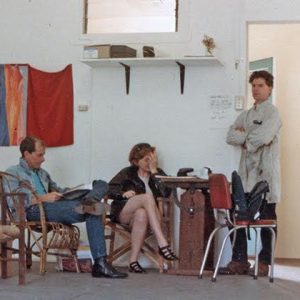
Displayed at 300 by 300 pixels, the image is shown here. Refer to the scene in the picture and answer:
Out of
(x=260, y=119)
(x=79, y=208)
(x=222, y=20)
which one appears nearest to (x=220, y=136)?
(x=260, y=119)

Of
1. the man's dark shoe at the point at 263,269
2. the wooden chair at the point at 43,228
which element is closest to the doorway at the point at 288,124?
the man's dark shoe at the point at 263,269

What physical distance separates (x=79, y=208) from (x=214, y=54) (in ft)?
6.20

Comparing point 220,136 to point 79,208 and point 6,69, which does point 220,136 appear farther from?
point 6,69

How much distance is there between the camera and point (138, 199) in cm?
548

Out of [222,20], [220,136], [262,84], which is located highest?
[222,20]

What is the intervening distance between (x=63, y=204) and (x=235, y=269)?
1366 mm

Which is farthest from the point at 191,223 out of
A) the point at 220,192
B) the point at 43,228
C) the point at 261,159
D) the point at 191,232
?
the point at 43,228

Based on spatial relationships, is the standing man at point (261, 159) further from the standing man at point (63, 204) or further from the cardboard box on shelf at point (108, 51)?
the cardboard box on shelf at point (108, 51)

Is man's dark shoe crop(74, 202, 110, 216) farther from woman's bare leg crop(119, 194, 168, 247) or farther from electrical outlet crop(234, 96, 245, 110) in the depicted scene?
electrical outlet crop(234, 96, 245, 110)

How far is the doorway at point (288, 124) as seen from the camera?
717cm

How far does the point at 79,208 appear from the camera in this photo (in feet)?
16.7

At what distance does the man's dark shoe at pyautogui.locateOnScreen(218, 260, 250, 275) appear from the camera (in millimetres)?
5426

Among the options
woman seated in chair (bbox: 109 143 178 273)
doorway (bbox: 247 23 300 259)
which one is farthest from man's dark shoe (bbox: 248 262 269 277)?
doorway (bbox: 247 23 300 259)

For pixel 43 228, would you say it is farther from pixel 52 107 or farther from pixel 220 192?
pixel 52 107
